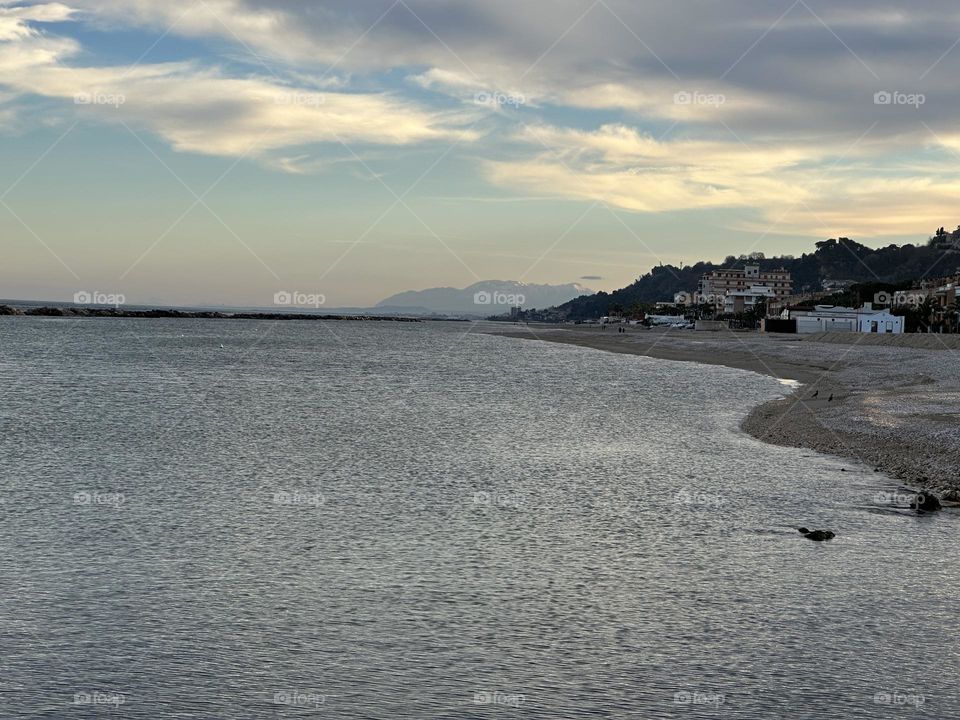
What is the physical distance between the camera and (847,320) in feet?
542

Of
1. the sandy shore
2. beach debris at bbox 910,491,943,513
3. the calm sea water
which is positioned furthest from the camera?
the sandy shore

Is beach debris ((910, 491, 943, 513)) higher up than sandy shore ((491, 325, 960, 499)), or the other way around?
sandy shore ((491, 325, 960, 499))

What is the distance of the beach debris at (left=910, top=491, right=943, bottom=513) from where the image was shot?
20250mm

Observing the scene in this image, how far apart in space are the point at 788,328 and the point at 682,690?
573ft

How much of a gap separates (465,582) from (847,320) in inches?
6472

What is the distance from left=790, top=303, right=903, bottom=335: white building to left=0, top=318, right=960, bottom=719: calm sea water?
133135 millimetres

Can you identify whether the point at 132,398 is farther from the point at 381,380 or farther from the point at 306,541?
the point at 306,541

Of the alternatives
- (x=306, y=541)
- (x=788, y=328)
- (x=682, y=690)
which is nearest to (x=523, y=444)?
(x=306, y=541)

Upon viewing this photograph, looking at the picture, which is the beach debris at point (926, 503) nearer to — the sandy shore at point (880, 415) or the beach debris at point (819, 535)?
the sandy shore at point (880, 415)

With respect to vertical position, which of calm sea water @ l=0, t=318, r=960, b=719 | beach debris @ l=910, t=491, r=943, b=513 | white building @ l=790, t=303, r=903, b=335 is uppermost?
white building @ l=790, t=303, r=903, b=335

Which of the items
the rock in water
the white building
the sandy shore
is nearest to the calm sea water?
the rock in water

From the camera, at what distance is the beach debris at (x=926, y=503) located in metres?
20.2

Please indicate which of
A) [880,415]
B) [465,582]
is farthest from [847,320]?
[465,582]

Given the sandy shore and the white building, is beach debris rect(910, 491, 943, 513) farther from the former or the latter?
the white building
